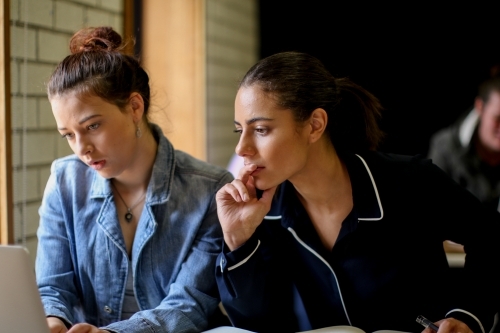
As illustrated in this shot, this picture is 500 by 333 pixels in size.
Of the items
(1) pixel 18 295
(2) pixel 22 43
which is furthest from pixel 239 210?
(2) pixel 22 43

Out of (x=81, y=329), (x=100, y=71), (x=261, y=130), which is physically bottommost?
(x=81, y=329)

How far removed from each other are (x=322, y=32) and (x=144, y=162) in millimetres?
3619

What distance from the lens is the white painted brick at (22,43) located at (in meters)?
1.95

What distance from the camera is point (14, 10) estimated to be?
1951 mm

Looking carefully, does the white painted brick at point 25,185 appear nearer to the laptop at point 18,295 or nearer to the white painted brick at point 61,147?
the white painted brick at point 61,147

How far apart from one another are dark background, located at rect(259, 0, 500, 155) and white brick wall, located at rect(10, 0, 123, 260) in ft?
9.96

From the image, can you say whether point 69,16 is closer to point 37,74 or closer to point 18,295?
point 37,74

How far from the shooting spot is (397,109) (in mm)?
5047

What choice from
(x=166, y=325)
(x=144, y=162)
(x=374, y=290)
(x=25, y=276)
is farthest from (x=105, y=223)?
(x=374, y=290)

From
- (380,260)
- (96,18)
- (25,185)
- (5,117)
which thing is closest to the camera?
(380,260)

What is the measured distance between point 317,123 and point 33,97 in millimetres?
958

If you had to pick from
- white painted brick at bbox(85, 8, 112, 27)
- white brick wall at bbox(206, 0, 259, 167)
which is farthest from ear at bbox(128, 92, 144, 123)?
white brick wall at bbox(206, 0, 259, 167)

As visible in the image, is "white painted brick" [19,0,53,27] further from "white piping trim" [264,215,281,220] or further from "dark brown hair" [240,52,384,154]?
"white piping trim" [264,215,281,220]

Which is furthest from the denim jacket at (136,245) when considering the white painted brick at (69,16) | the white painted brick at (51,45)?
the white painted brick at (69,16)
